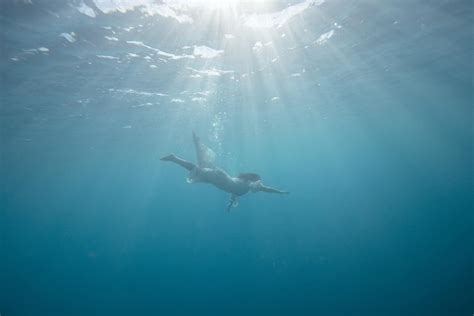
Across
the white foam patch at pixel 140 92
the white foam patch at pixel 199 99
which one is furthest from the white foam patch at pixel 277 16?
the white foam patch at pixel 199 99

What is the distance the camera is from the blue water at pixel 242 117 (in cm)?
1362

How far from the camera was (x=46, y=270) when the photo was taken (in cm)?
4844

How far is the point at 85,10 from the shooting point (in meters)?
10.9

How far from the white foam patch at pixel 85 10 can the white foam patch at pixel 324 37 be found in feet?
38.3

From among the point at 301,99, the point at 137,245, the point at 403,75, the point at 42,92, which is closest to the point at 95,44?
the point at 42,92

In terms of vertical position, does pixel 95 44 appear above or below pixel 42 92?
above

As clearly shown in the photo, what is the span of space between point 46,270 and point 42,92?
140 ft

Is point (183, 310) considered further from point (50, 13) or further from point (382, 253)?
point (50, 13)

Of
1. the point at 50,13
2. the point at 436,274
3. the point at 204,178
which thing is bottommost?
the point at 436,274

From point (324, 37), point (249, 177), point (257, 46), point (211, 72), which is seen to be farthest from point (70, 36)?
point (324, 37)

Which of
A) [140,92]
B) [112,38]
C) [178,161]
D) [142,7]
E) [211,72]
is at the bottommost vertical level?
[140,92]

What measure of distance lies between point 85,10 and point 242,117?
25.5 meters

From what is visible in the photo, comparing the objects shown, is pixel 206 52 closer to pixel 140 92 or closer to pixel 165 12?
pixel 165 12

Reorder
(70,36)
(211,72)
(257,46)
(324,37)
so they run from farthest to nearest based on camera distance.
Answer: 1. (211,72)
2. (324,37)
3. (257,46)
4. (70,36)
